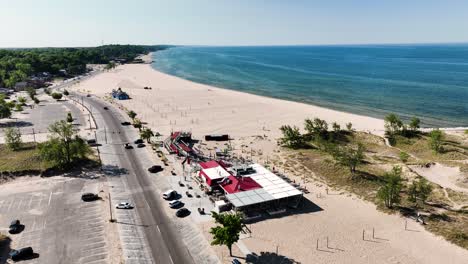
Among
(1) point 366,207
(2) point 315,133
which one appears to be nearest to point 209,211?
(1) point 366,207

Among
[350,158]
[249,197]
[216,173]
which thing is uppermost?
[350,158]

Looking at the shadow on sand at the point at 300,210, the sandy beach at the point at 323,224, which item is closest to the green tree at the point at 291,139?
the sandy beach at the point at 323,224

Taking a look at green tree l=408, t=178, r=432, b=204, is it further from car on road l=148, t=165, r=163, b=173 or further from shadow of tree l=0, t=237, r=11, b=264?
shadow of tree l=0, t=237, r=11, b=264

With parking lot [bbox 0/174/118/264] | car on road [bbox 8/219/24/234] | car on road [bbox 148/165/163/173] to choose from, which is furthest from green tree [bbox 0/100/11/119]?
car on road [bbox 8/219/24/234]

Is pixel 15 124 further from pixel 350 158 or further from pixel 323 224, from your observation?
pixel 350 158

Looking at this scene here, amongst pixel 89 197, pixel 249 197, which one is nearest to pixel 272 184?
pixel 249 197

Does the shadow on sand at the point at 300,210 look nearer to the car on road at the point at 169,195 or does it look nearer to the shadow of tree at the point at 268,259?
the shadow of tree at the point at 268,259

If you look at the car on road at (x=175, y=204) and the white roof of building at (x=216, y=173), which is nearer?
the car on road at (x=175, y=204)
